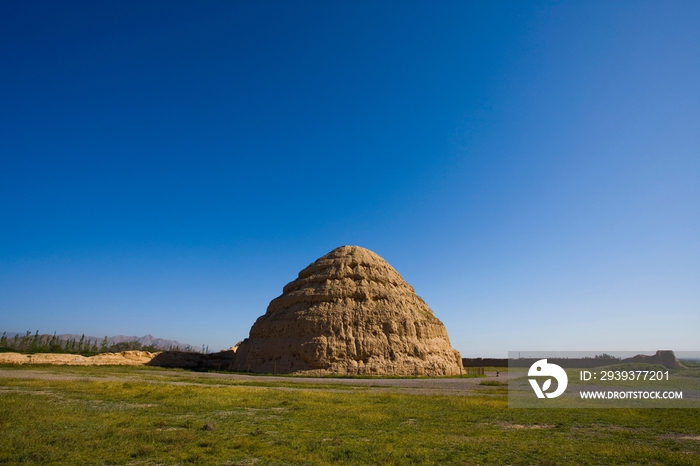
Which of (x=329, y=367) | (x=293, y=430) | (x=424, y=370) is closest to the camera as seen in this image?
(x=293, y=430)

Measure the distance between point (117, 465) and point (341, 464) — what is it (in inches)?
182

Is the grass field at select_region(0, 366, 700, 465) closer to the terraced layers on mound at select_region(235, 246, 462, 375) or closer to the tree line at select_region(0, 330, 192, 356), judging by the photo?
the terraced layers on mound at select_region(235, 246, 462, 375)

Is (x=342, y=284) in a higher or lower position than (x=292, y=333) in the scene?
higher

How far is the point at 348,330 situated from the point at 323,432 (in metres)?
32.9

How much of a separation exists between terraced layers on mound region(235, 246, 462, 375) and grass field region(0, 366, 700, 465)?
80.9ft

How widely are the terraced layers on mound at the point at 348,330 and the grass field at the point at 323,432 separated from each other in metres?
24.7

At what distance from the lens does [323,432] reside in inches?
429

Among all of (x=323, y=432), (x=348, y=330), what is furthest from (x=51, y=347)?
(x=323, y=432)

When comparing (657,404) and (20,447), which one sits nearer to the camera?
(20,447)

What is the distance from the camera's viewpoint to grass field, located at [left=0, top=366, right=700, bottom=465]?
27.7 feet

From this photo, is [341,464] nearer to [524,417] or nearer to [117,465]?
[117,465]

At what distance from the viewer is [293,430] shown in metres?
11.1

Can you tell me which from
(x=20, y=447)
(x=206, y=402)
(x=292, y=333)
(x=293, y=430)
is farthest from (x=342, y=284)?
(x=20, y=447)

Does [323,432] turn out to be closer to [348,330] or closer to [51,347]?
[348,330]
